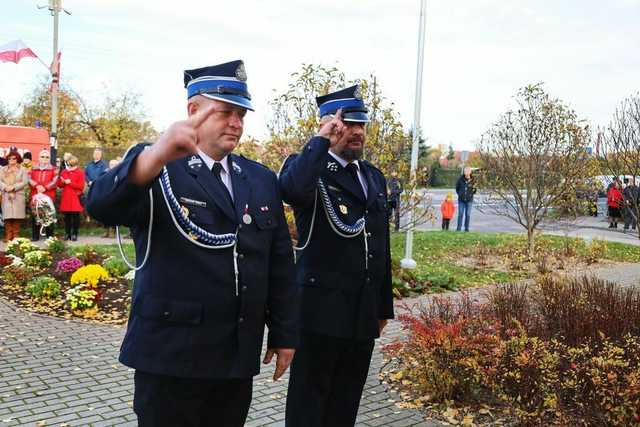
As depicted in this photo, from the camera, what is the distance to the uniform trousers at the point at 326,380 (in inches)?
133

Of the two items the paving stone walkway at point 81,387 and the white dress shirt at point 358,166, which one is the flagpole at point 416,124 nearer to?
the paving stone walkway at point 81,387

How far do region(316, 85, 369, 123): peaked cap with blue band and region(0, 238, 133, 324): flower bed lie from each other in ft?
15.4

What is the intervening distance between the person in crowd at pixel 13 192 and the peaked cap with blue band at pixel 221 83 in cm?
1167

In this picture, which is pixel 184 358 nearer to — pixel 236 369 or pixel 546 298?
pixel 236 369

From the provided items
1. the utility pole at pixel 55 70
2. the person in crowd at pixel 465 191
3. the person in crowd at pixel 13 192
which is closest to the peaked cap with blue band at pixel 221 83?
the person in crowd at pixel 13 192

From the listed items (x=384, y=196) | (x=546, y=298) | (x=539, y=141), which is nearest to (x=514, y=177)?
(x=539, y=141)

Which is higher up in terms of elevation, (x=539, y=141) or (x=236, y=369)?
(x=539, y=141)

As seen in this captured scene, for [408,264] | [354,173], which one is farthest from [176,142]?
[408,264]

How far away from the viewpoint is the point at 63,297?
8273 millimetres

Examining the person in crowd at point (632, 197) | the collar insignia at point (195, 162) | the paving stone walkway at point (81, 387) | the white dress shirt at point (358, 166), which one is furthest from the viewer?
the person in crowd at point (632, 197)

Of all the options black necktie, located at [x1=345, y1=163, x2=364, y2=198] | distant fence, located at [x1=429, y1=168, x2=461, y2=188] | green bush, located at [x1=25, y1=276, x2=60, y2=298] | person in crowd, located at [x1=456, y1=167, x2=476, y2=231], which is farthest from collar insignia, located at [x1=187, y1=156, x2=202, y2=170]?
distant fence, located at [x1=429, y1=168, x2=461, y2=188]

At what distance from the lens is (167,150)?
6.41ft

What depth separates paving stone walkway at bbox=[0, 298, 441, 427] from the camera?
4.51 meters

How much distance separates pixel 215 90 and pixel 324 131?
0.76 metres
